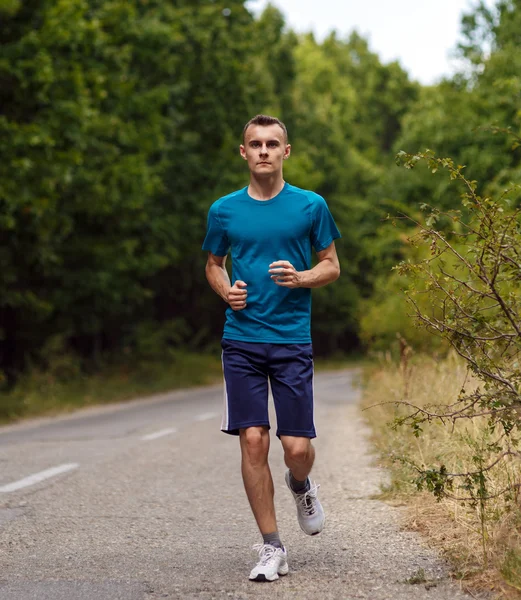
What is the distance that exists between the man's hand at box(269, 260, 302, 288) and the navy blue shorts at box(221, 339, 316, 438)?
0.30 m

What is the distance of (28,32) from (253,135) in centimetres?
1388

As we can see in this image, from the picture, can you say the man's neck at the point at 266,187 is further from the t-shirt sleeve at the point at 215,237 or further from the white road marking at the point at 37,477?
the white road marking at the point at 37,477

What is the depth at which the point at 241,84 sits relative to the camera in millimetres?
29766

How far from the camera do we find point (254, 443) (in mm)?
4574

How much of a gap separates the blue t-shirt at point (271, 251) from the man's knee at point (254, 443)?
41 cm

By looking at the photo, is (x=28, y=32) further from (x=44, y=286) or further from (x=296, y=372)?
(x=296, y=372)

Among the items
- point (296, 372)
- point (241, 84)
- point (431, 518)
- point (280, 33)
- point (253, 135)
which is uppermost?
point (280, 33)

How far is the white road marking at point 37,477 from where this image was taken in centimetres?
741

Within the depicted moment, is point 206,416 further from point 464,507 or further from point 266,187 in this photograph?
point 266,187

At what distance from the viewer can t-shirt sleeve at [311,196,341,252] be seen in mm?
4664

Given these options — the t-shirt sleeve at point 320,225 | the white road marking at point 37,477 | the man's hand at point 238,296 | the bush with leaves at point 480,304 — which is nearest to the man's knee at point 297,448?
the bush with leaves at point 480,304

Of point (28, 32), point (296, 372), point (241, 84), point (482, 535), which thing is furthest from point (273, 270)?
point (241, 84)

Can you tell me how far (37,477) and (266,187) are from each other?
4.21 m

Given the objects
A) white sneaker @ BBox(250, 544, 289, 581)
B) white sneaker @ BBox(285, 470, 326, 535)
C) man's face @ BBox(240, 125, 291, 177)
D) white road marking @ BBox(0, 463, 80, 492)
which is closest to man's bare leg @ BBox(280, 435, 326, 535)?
white sneaker @ BBox(285, 470, 326, 535)
